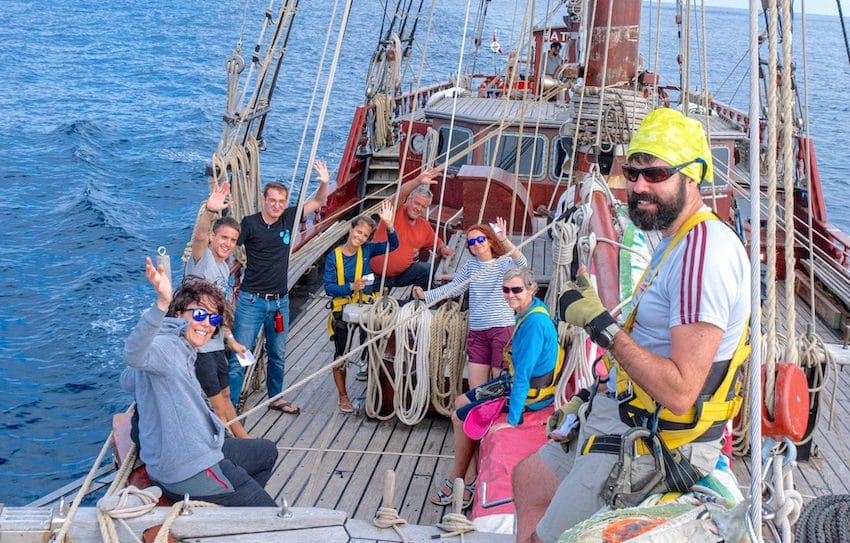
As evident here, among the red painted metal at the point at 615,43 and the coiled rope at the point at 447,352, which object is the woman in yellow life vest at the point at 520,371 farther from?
the red painted metal at the point at 615,43

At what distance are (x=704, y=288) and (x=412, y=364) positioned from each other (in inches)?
166

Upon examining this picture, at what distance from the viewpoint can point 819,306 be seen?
409 inches

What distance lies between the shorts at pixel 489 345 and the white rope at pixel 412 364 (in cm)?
45

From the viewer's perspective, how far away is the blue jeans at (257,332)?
6227mm

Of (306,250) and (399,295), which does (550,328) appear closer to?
(399,295)

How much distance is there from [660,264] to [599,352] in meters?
2.35

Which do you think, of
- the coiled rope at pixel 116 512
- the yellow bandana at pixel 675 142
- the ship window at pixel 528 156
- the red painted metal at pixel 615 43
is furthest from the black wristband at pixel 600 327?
the ship window at pixel 528 156

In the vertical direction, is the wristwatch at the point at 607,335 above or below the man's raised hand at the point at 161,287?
above

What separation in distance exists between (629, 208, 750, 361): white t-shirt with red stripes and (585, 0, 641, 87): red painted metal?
5092 millimetres

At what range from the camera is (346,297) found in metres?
6.52

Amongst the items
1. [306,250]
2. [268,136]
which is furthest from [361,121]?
[268,136]

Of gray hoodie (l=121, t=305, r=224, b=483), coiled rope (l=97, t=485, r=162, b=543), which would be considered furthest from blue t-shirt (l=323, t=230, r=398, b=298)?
coiled rope (l=97, t=485, r=162, b=543)

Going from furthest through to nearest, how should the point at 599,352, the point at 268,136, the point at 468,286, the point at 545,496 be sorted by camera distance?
the point at 268,136 < the point at 468,286 < the point at 599,352 < the point at 545,496

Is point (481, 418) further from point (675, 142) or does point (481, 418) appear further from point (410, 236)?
point (675, 142)
